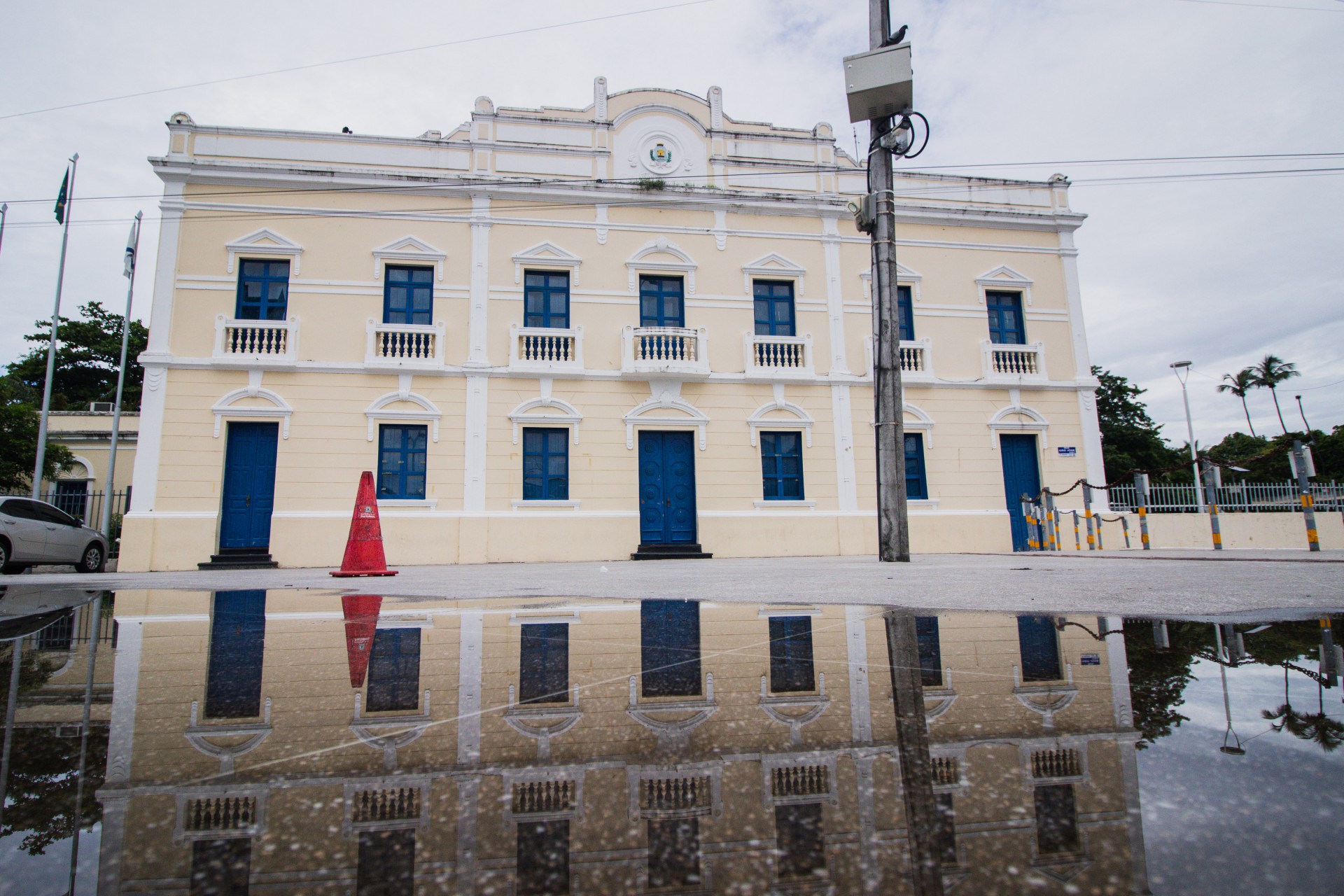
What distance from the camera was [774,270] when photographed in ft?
51.5

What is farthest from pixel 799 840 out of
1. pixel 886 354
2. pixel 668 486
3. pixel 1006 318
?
pixel 1006 318

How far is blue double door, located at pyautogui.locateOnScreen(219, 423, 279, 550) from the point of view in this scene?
13172 millimetres

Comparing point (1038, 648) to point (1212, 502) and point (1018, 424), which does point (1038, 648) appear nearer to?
point (1212, 502)

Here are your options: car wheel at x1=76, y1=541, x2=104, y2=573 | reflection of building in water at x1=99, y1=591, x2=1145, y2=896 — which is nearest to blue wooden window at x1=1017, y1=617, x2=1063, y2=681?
reflection of building in water at x1=99, y1=591, x2=1145, y2=896

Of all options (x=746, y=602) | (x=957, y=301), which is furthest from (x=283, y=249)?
(x=957, y=301)

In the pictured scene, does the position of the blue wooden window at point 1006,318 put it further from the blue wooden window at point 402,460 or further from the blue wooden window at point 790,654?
the blue wooden window at point 790,654

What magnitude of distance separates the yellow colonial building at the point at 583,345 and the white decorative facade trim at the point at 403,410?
0.14ft

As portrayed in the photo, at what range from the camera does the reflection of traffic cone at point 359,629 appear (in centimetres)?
245

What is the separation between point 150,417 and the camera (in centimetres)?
1304

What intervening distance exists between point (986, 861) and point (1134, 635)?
2.35 m

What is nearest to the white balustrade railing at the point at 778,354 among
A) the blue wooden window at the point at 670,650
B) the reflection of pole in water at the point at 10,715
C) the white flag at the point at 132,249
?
the blue wooden window at the point at 670,650

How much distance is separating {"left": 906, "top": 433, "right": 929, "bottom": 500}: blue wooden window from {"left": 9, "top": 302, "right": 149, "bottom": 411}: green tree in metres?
36.9

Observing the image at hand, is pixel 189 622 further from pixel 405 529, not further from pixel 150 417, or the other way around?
pixel 150 417

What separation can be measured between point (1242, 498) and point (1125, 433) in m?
14.7
